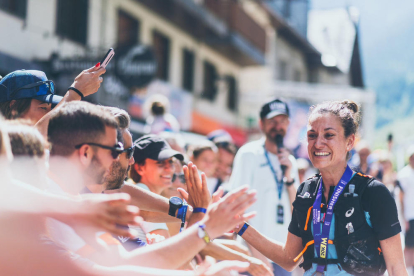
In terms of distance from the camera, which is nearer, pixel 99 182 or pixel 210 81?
pixel 99 182

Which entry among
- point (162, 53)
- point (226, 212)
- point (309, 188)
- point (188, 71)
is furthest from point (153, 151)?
point (188, 71)

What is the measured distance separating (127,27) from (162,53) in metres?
2.32

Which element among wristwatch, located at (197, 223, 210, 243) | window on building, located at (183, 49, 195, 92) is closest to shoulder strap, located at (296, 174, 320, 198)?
wristwatch, located at (197, 223, 210, 243)

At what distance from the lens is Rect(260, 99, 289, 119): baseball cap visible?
5.43 m

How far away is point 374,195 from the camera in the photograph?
302cm

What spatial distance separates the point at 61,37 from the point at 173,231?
905cm

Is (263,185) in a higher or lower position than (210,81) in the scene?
lower

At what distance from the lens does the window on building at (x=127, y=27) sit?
15.0 metres

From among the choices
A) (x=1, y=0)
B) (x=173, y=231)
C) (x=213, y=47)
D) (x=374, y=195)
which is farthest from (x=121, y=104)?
(x=374, y=195)

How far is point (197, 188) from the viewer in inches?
108

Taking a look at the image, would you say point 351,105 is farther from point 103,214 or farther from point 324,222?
point 103,214

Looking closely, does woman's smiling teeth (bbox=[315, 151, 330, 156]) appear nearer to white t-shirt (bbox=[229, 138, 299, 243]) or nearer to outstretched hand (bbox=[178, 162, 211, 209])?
outstretched hand (bbox=[178, 162, 211, 209])

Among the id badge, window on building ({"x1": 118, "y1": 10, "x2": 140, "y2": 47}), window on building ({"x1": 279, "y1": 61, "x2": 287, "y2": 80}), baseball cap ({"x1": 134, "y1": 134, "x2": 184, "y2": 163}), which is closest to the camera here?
baseball cap ({"x1": 134, "y1": 134, "x2": 184, "y2": 163})

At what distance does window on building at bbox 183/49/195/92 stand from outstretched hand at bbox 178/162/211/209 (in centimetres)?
1647
